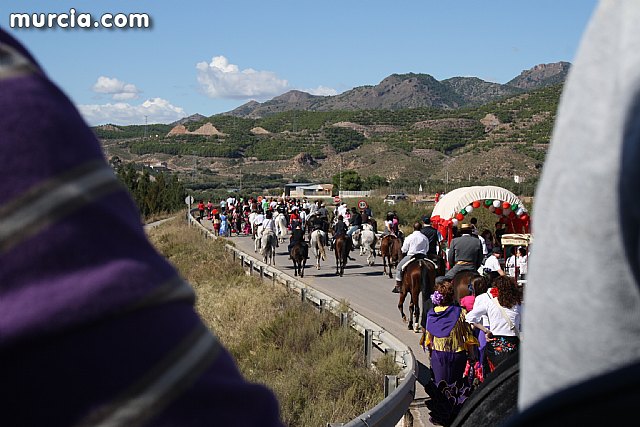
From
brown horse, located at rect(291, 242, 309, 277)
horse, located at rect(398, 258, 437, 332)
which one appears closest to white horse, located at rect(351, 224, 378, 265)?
brown horse, located at rect(291, 242, 309, 277)

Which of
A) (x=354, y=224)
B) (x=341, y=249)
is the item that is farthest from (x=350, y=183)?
(x=341, y=249)

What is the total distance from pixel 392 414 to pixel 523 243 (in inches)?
409

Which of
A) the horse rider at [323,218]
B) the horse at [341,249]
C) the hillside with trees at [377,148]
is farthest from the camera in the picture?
the hillside with trees at [377,148]

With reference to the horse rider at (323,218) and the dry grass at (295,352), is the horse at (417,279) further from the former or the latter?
the horse rider at (323,218)

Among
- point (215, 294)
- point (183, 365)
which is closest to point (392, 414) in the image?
point (183, 365)

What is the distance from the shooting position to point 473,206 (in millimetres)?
23719

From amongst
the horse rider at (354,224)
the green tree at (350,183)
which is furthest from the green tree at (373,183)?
the horse rider at (354,224)

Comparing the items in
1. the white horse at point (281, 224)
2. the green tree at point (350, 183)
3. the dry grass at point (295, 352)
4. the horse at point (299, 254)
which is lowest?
the green tree at point (350, 183)

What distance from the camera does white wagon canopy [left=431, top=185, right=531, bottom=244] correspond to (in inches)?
917

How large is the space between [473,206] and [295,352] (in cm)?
1158

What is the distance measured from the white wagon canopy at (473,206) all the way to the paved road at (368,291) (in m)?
2.50

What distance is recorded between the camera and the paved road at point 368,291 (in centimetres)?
1388

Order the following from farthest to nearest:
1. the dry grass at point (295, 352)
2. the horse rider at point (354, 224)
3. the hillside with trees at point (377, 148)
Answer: the hillside with trees at point (377, 148), the horse rider at point (354, 224), the dry grass at point (295, 352)

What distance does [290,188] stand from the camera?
114500 mm
